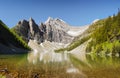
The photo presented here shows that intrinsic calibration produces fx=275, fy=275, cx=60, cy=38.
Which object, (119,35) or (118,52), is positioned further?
(119,35)

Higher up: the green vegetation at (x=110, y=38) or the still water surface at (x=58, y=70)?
the green vegetation at (x=110, y=38)

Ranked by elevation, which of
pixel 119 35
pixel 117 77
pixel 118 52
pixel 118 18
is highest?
pixel 118 18

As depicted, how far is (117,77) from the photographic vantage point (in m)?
38.2

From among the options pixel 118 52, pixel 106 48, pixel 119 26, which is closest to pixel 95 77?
pixel 118 52

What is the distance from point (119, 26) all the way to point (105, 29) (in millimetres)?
22819

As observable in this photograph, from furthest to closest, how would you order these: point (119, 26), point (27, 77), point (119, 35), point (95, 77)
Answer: point (119, 26), point (119, 35), point (95, 77), point (27, 77)

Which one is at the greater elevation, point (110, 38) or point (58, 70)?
point (110, 38)

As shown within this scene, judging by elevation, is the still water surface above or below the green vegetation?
below

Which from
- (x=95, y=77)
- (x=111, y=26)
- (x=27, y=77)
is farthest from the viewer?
(x=111, y=26)

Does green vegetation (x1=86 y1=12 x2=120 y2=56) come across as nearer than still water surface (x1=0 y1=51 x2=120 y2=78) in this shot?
No

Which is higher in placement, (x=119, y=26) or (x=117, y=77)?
(x=119, y=26)

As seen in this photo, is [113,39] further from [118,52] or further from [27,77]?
[27,77]

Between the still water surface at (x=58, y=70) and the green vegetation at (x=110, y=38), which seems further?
the green vegetation at (x=110, y=38)

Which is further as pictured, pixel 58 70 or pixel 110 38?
pixel 110 38
